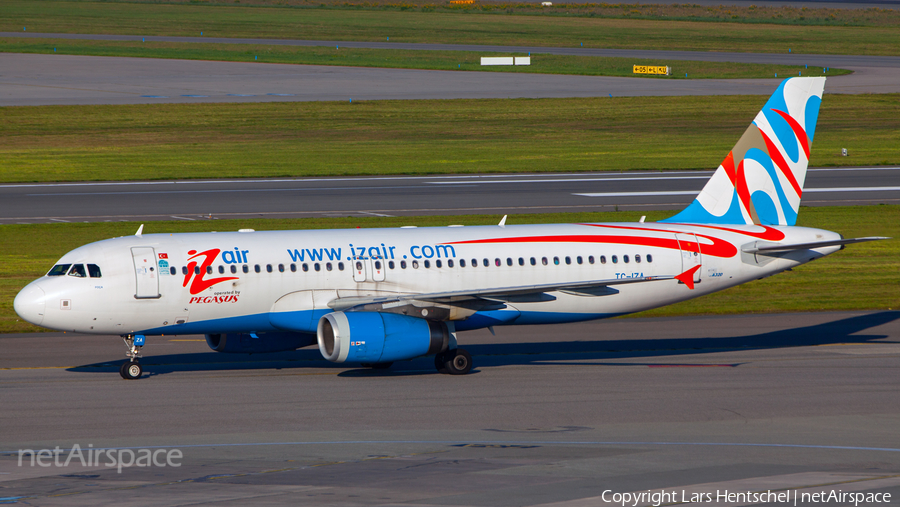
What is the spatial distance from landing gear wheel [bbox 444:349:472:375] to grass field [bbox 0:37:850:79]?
8327cm

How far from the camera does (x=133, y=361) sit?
28.0 meters

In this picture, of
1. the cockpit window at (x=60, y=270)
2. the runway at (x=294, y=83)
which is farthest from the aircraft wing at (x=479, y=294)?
the runway at (x=294, y=83)

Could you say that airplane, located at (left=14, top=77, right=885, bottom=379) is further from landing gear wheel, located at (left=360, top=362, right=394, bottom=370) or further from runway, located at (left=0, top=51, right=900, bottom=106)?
runway, located at (left=0, top=51, right=900, bottom=106)

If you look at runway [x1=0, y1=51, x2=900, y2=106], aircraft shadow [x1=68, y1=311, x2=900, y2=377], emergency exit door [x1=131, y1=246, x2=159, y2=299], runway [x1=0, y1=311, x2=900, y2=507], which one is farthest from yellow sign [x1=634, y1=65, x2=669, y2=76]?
emergency exit door [x1=131, y1=246, x2=159, y2=299]

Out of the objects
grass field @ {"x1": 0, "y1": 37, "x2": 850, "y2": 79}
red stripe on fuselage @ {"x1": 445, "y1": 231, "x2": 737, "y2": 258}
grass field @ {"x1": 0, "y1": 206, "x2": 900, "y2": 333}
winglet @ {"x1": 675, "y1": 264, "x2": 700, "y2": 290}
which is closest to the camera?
red stripe on fuselage @ {"x1": 445, "y1": 231, "x2": 737, "y2": 258}

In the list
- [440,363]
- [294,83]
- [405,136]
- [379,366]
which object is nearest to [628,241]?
[440,363]

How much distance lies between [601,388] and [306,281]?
8.19 metres

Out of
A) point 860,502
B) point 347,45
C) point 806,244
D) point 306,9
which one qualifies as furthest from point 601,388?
point 306,9

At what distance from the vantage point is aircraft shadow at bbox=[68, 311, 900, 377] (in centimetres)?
2978

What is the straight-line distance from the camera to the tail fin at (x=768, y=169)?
107 feet

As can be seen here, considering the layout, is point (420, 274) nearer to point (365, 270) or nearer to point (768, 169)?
point (365, 270)

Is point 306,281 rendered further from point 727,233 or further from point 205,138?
point 205,138

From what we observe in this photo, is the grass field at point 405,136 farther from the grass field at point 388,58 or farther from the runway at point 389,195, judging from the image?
the grass field at point 388,58

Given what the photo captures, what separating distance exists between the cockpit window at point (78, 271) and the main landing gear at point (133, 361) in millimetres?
2008
